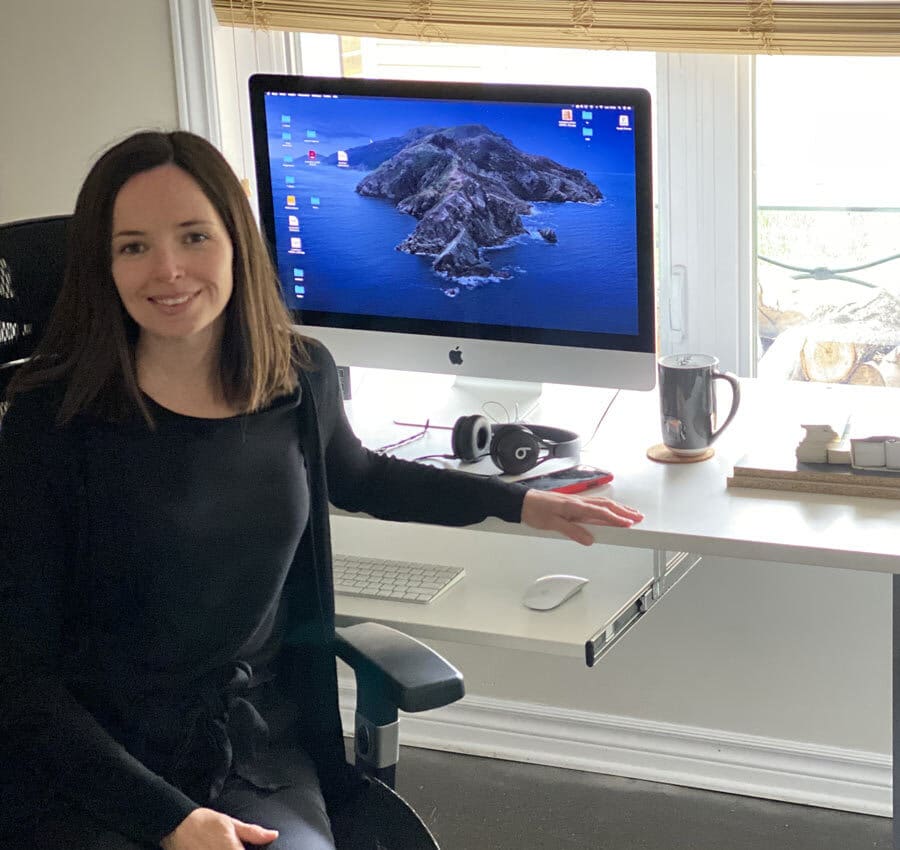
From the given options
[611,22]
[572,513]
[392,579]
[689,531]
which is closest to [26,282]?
[392,579]

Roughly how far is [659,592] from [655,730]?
0.78m

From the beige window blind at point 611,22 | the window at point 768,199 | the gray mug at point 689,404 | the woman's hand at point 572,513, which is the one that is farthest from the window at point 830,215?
the woman's hand at point 572,513

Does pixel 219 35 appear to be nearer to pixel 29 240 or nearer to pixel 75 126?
pixel 75 126

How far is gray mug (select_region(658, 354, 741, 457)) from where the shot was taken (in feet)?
6.21

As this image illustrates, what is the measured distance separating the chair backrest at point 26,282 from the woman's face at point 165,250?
0.50 ft

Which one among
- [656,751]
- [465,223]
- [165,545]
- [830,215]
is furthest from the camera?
[656,751]

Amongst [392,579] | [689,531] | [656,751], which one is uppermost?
[689,531]

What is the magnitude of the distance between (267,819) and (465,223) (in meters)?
0.92

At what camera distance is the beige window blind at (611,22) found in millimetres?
1998

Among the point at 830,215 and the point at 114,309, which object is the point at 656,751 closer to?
the point at 830,215

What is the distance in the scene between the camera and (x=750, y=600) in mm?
2357

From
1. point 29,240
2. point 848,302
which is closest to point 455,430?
point 29,240

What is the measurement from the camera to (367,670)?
1.56 metres

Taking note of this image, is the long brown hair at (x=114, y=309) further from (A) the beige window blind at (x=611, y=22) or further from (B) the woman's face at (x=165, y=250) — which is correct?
(A) the beige window blind at (x=611, y=22)
